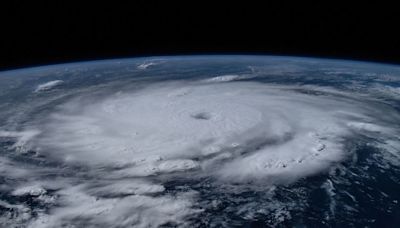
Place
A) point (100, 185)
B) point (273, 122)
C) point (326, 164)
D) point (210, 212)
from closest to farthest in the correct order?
point (210, 212)
point (100, 185)
point (326, 164)
point (273, 122)

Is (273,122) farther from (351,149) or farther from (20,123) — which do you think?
(20,123)

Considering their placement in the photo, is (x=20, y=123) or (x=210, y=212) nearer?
(x=210, y=212)

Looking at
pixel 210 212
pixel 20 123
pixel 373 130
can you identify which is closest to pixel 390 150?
pixel 373 130

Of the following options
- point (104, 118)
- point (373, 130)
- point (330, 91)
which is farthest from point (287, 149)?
point (330, 91)

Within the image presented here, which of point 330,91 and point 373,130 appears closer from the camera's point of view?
point 373,130

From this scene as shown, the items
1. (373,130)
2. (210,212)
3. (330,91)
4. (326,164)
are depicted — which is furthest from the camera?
(330,91)

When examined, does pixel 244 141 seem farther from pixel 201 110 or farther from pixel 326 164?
pixel 201 110

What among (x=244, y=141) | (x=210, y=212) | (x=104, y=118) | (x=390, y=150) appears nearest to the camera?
(x=210, y=212)

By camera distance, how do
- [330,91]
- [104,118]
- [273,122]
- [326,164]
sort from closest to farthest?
[326,164]
[273,122]
[104,118]
[330,91]

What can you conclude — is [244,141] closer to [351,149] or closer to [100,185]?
[351,149]
